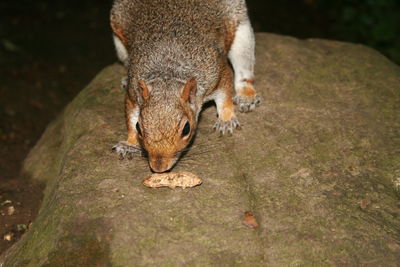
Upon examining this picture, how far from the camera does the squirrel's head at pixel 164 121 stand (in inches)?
128

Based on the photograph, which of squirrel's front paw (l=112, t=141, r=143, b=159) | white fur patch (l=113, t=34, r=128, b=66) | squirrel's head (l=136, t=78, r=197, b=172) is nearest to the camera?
squirrel's head (l=136, t=78, r=197, b=172)

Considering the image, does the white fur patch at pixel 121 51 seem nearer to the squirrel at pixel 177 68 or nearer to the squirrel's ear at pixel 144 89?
the squirrel at pixel 177 68

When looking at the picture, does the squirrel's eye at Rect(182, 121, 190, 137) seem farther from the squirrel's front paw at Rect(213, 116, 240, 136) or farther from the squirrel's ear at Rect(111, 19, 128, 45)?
the squirrel's ear at Rect(111, 19, 128, 45)

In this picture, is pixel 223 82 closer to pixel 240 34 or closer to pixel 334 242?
pixel 240 34

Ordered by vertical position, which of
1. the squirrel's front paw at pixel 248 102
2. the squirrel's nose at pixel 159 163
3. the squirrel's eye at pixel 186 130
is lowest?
the squirrel's front paw at pixel 248 102

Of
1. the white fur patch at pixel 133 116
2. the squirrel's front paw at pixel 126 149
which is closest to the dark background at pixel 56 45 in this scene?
the squirrel's front paw at pixel 126 149

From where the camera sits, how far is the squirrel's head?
3250 mm

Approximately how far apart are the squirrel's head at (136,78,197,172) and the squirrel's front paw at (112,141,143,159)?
1.30 feet

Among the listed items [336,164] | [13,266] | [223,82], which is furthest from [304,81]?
[13,266]

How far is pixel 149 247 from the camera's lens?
2934mm

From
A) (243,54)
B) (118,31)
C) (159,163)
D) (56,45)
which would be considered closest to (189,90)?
(159,163)

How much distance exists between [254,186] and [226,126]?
0.77 m

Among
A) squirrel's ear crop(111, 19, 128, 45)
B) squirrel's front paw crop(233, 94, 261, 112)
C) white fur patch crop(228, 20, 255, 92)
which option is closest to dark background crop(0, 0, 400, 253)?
squirrel's ear crop(111, 19, 128, 45)

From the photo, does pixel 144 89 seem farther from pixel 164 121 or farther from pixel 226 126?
pixel 226 126
